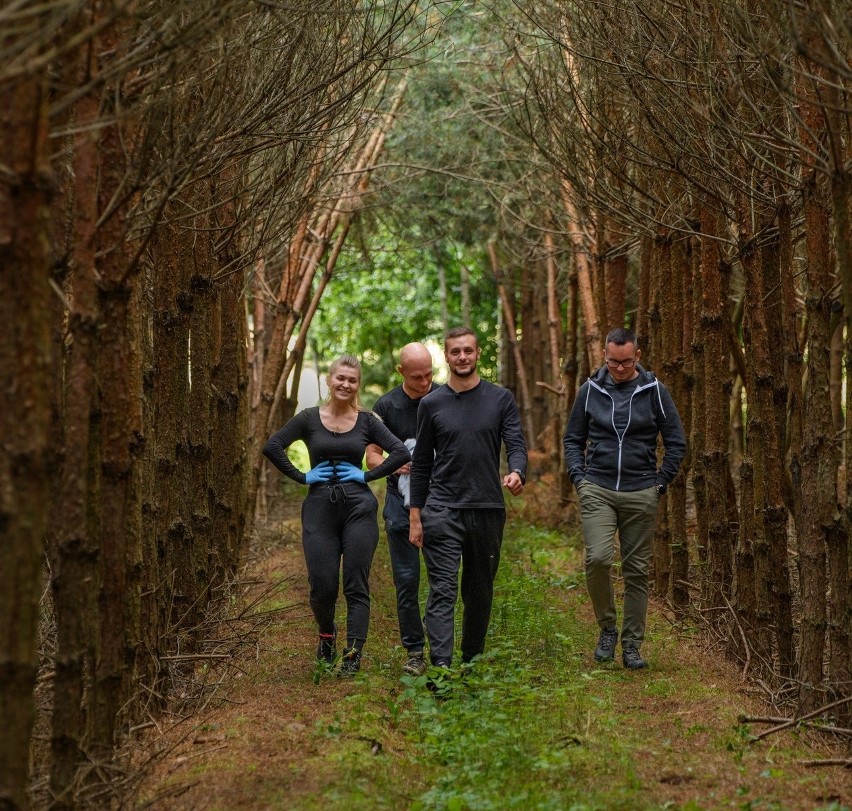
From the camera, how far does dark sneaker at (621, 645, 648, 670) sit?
8625mm

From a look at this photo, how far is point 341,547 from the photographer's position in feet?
28.1

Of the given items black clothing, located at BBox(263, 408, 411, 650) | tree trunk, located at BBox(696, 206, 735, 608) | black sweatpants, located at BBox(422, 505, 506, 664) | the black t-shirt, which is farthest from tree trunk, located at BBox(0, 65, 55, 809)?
tree trunk, located at BBox(696, 206, 735, 608)

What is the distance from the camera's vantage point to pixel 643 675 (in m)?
8.41

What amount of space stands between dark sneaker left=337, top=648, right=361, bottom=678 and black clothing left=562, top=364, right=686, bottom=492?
197cm

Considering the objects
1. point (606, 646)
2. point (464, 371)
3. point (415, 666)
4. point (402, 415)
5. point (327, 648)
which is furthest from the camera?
point (402, 415)

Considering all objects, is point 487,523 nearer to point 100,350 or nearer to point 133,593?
point 133,593

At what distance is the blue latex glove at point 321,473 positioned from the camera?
337 inches

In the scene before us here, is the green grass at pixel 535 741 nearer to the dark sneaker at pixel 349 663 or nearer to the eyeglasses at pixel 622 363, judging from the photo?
the dark sneaker at pixel 349 663

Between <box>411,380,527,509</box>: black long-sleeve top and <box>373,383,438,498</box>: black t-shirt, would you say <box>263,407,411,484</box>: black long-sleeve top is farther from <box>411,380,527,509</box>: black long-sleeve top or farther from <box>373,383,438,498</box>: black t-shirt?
<box>411,380,527,509</box>: black long-sleeve top

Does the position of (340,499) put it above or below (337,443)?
below

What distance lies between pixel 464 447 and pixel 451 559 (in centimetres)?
69

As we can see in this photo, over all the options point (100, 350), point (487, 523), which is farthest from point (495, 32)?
point (100, 350)

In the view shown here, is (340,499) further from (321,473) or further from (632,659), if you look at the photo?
(632,659)

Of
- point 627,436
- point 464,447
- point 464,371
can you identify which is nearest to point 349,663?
point 464,447
